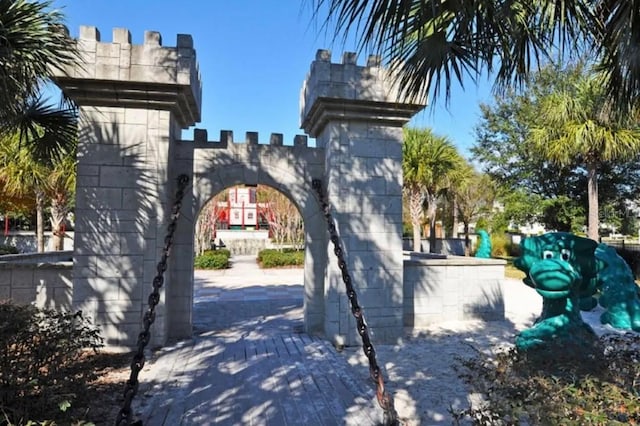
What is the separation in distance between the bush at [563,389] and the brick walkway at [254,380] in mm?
1482

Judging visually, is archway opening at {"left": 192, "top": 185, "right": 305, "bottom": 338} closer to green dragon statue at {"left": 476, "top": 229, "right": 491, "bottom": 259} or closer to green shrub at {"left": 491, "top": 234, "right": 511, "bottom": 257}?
green dragon statue at {"left": 476, "top": 229, "right": 491, "bottom": 259}

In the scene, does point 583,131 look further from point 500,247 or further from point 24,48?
point 500,247

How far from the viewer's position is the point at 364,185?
264 inches

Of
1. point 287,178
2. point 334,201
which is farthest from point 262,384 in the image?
point 287,178

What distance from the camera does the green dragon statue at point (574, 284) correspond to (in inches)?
194

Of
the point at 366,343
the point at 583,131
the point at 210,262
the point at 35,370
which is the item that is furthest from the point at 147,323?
the point at 210,262

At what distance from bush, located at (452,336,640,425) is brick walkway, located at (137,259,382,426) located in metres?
1.48

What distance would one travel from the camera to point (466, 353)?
20.1 feet

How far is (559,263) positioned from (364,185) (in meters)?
3.00

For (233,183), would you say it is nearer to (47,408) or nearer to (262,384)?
(262,384)

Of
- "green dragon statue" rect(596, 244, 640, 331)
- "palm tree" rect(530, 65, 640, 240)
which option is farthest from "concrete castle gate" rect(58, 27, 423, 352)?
"palm tree" rect(530, 65, 640, 240)

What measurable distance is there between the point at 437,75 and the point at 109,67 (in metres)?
4.76

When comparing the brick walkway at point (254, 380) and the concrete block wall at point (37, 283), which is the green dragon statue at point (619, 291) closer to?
the brick walkway at point (254, 380)

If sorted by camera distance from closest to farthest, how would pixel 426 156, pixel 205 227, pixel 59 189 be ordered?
pixel 426 156, pixel 59 189, pixel 205 227
